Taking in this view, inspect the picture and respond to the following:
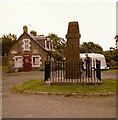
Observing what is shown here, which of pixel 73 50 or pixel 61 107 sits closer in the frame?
pixel 61 107

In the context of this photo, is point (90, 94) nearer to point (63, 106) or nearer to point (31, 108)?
point (63, 106)

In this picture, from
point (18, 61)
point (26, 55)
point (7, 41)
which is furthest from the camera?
point (7, 41)

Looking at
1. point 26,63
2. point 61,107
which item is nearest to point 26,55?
point 26,63

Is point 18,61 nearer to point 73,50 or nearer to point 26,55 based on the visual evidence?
point 26,55

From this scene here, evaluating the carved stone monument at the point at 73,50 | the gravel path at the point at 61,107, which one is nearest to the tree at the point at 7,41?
the carved stone monument at the point at 73,50

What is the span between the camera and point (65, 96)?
27.3 ft

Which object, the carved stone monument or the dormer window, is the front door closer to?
the dormer window

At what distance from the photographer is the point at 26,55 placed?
27.7m

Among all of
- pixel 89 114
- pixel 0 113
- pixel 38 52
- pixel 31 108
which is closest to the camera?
pixel 89 114

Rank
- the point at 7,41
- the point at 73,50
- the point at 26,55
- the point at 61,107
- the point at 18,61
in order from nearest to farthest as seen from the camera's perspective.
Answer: the point at 61,107, the point at 73,50, the point at 26,55, the point at 18,61, the point at 7,41

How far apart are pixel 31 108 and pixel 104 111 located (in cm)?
254

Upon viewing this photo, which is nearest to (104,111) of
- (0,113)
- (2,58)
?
(0,113)

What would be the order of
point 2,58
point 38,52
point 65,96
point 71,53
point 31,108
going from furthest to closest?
point 2,58 → point 38,52 → point 71,53 → point 65,96 → point 31,108

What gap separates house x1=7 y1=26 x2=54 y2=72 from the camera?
27.5 m
